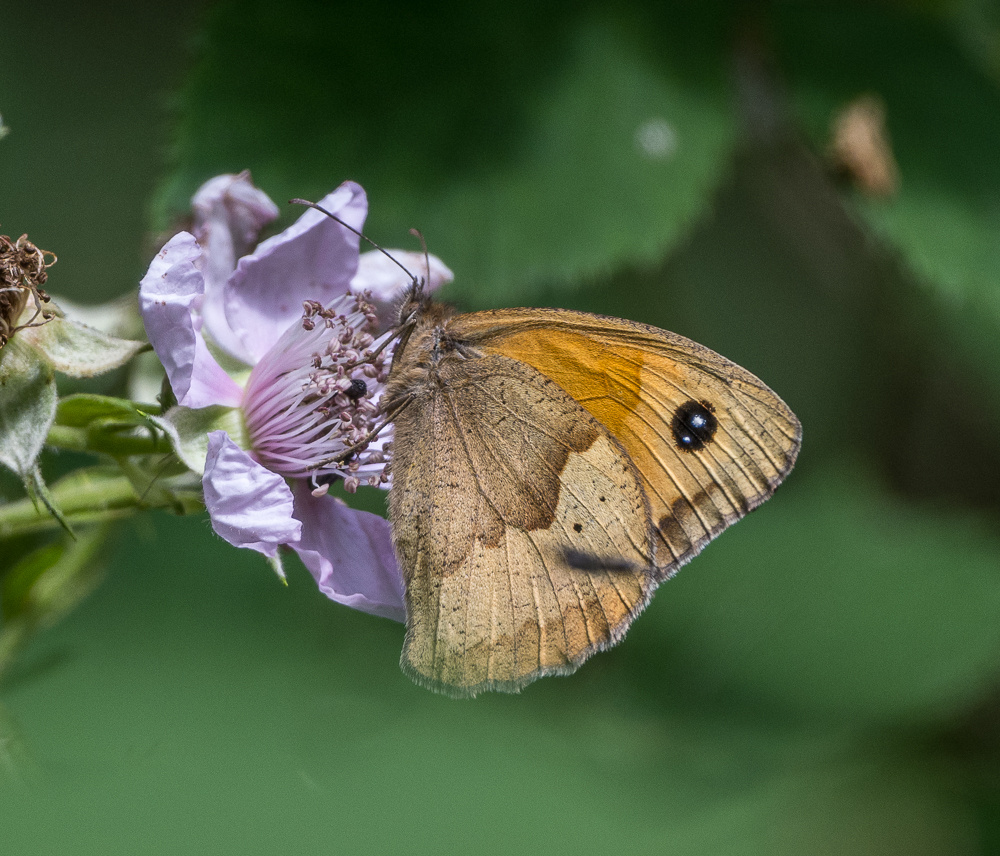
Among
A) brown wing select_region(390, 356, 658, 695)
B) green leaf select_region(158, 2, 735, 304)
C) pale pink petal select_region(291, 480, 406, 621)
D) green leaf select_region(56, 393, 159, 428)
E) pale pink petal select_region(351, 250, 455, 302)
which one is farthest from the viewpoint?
green leaf select_region(158, 2, 735, 304)

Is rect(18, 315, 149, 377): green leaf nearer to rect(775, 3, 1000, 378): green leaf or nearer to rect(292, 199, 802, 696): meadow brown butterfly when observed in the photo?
rect(292, 199, 802, 696): meadow brown butterfly

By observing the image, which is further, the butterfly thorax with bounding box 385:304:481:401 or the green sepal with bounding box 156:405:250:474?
the butterfly thorax with bounding box 385:304:481:401

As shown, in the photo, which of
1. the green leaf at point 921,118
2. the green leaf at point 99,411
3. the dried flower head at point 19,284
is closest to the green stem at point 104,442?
the green leaf at point 99,411

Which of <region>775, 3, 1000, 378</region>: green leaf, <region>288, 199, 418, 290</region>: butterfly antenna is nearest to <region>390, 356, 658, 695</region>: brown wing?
<region>288, 199, 418, 290</region>: butterfly antenna

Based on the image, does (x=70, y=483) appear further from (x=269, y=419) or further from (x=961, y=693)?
(x=961, y=693)

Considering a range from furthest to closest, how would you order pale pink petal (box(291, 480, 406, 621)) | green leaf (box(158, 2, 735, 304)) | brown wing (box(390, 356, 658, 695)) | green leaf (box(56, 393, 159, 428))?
1. green leaf (box(158, 2, 735, 304))
2. pale pink petal (box(291, 480, 406, 621))
3. brown wing (box(390, 356, 658, 695))
4. green leaf (box(56, 393, 159, 428))

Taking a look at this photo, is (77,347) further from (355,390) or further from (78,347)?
(355,390)

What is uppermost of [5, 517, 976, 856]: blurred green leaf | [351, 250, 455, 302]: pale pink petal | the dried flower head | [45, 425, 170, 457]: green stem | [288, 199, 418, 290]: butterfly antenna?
[288, 199, 418, 290]: butterfly antenna

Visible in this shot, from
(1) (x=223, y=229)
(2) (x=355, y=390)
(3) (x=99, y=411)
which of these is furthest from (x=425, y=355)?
(3) (x=99, y=411)
